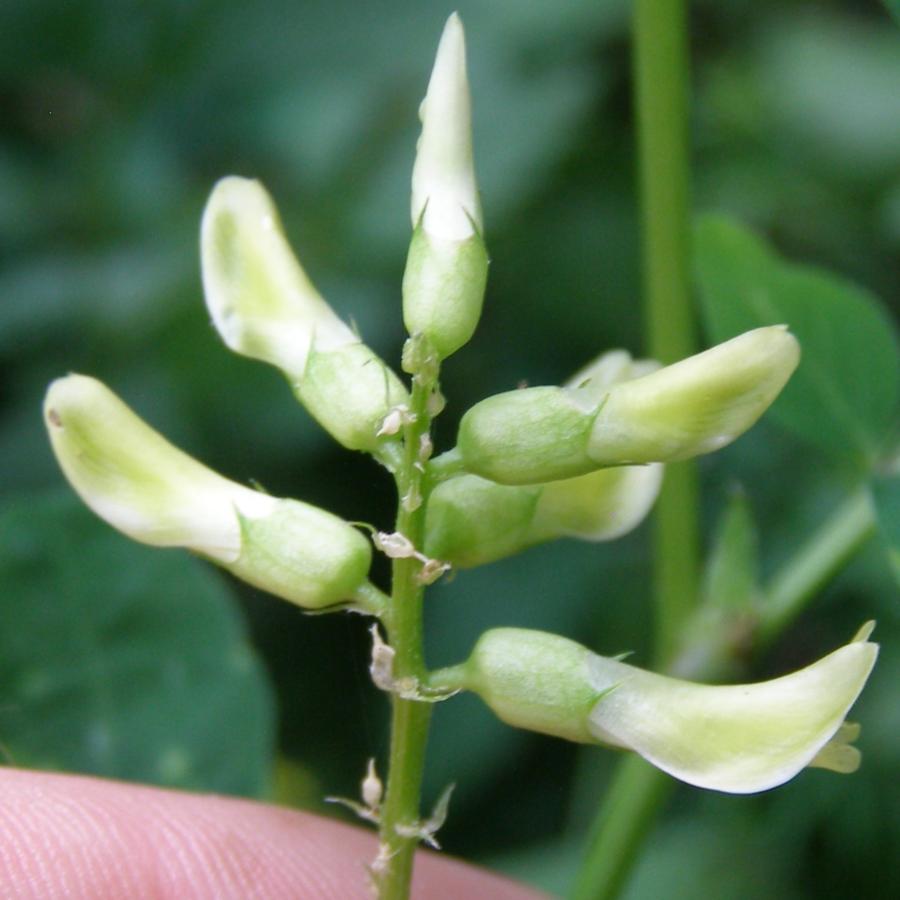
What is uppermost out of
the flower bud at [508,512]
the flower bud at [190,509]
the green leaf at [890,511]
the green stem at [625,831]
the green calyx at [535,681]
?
the green leaf at [890,511]

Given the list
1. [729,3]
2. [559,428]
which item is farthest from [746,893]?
[729,3]

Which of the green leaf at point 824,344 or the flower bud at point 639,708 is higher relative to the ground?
the green leaf at point 824,344

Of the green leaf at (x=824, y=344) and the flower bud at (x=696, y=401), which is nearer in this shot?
the flower bud at (x=696, y=401)

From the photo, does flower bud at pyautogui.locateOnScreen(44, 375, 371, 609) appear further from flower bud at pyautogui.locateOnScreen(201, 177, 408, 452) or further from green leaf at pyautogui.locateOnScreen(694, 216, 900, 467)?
green leaf at pyautogui.locateOnScreen(694, 216, 900, 467)

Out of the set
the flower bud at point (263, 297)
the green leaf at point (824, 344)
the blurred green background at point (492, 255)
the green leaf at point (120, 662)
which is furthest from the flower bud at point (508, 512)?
the blurred green background at point (492, 255)

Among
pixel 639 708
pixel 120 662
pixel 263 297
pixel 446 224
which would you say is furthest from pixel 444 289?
pixel 120 662

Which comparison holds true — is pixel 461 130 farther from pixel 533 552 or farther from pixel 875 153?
pixel 875 153

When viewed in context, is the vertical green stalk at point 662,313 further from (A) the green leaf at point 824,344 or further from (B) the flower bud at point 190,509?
(B) the flower bud at point 190,509
